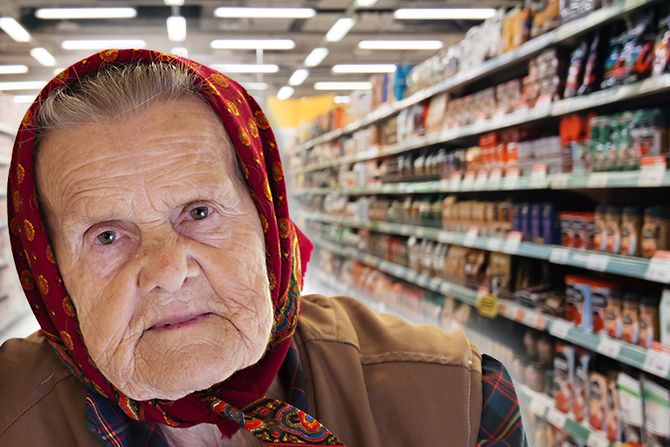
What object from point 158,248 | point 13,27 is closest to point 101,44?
point 13,27

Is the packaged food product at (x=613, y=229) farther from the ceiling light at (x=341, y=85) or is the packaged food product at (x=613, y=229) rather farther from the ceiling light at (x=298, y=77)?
the ceiling light at (x=341, y=85)

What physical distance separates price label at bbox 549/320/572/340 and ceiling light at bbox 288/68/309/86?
10.4 metres

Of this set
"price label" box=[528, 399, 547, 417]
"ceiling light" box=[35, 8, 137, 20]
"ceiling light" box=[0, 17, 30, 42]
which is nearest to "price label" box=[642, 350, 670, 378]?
"price label" box=[528, 399, 547, 417]

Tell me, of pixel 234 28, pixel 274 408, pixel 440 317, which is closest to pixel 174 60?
pixel 274 408

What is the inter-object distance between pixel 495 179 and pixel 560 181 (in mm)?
702

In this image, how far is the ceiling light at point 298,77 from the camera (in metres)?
12.7

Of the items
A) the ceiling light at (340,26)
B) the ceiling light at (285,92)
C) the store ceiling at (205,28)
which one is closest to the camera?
the ceiling light at (340,26)

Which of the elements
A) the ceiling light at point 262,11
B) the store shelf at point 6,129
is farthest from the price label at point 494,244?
the ceiling light at point 262,11

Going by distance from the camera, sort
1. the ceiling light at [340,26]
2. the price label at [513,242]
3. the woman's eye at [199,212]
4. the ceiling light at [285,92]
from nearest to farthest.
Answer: the woman's eye at [199,212] < the price label at [513,242] < the ceiling light at [340,26] < the ceiling light at [285,92]

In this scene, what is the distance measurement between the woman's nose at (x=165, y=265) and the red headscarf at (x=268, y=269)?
0.16 meters

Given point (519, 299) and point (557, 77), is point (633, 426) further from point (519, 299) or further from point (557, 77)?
point (557, 77)

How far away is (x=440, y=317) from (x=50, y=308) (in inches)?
157

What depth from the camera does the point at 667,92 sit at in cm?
269

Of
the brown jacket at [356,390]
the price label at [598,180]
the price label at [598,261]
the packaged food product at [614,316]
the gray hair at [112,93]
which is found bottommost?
the packaged food product at [614,316]
